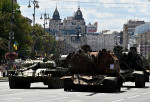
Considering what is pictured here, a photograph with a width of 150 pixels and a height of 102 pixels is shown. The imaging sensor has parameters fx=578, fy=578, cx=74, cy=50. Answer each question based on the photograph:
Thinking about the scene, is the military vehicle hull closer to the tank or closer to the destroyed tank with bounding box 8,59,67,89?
the tank

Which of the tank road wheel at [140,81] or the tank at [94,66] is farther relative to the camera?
the tank road wheel at [140,81]

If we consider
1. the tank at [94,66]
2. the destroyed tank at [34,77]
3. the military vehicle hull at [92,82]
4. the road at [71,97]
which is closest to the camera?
the road at [71,97]

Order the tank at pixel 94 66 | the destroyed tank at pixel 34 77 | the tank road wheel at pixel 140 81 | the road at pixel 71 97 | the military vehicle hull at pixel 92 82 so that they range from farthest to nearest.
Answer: the tank road wheel at pixel 140 81, the destroyed tank at pixel 34 77, the tank at pixel 94 66, the military vehicle hull at pixel 92 82, the road at pixel 71 97

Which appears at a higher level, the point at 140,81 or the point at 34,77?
the point at 34,77

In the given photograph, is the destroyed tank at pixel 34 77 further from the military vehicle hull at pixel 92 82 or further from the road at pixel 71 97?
the road at pixel 71 97

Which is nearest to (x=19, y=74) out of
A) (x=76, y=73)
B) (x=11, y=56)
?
(x=76, y=73)

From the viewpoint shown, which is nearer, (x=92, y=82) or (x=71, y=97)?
(x=71, y=97)

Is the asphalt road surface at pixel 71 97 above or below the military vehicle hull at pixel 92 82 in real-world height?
below

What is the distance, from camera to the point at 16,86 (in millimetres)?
33969

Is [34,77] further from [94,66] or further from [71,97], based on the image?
[71,97]

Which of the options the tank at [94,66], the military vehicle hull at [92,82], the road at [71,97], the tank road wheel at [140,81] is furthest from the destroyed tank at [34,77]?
the road at [71,97]

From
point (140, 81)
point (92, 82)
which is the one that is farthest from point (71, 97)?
point (140, 81)

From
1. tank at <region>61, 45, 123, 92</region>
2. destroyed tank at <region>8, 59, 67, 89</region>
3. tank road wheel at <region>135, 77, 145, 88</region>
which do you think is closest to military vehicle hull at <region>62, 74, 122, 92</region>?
tank at <region>61, 45, 123, 92</region>

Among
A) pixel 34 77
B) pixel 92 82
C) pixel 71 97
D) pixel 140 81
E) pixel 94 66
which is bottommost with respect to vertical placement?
pixel 71 97
